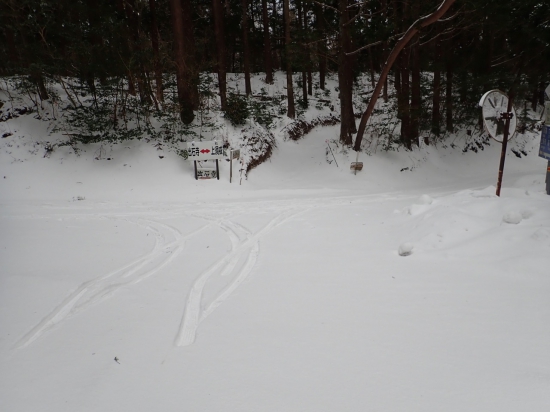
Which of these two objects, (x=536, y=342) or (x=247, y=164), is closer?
(x=536, y=342)

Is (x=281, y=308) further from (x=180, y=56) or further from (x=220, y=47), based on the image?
(x=220, y=47)

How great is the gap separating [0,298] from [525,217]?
21.5 feet

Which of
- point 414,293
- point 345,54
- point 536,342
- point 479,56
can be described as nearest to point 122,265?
point 414,293

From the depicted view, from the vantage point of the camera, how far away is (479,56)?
1391 centimetres

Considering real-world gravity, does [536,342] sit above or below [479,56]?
below

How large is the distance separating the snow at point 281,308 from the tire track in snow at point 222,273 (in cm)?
2

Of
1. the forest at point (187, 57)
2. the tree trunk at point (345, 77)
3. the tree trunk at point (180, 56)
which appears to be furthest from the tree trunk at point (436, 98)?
the tree trunk at point (180, 56)

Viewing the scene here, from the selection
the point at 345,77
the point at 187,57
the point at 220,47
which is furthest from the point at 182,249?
the point at 220,47

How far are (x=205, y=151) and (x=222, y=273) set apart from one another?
7162 millimetres

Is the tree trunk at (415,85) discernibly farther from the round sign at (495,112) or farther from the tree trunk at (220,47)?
the tree trunk at (220,47)

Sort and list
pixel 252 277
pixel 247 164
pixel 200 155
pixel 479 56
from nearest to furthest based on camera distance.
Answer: pixel 252 277, pixel 200 155, pixel 247 164, pixel 479 56

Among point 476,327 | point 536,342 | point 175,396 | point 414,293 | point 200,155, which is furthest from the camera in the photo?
point 200,155

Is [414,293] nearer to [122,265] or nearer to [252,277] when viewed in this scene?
Answer: [252,277]

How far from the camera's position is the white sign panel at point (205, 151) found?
10594mm
